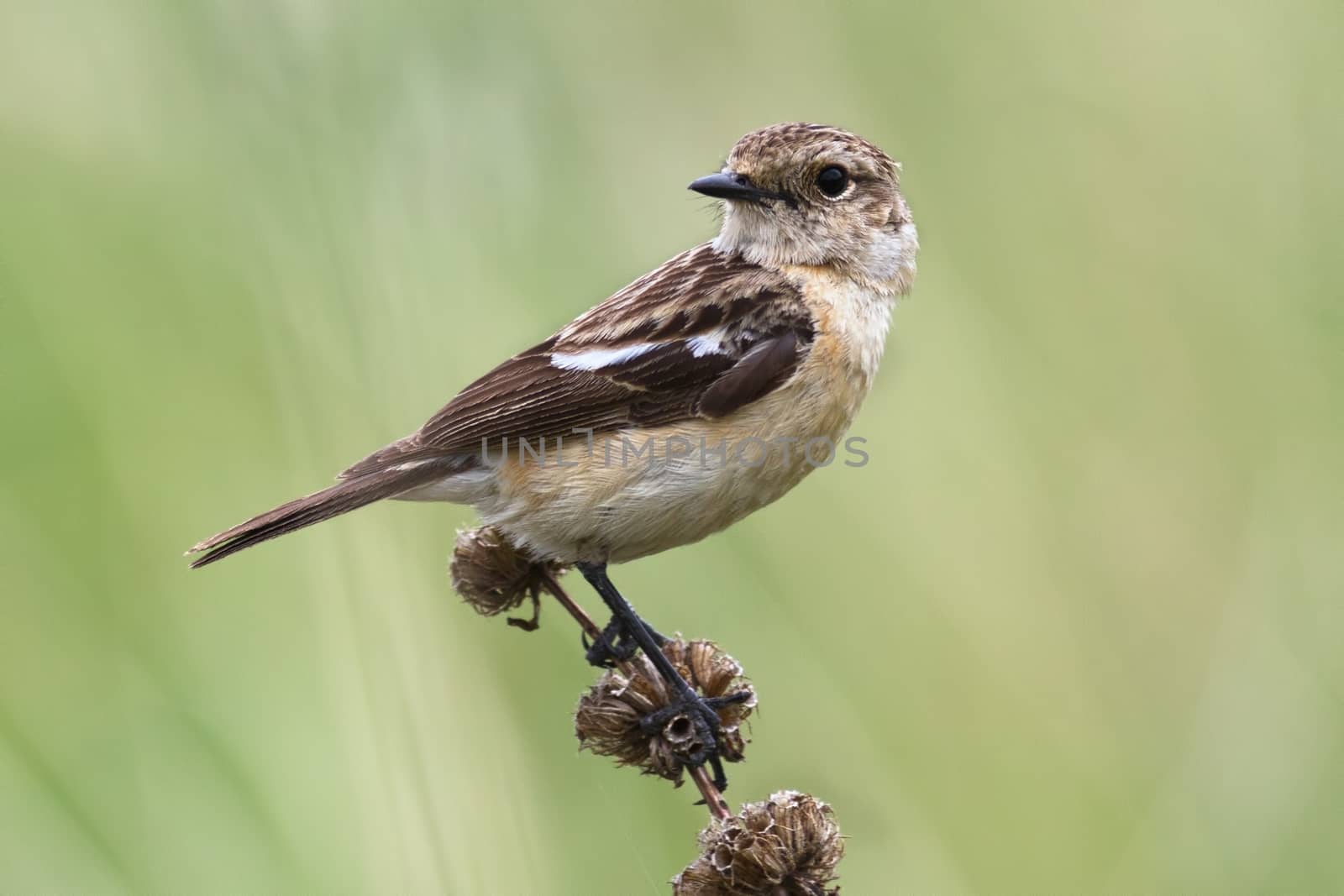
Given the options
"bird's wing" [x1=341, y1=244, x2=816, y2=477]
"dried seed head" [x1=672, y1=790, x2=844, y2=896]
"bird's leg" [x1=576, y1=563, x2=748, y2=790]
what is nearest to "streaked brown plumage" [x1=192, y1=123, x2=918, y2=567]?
"bird's wing" [x1=341, y1=244, x2=816, y2=477]

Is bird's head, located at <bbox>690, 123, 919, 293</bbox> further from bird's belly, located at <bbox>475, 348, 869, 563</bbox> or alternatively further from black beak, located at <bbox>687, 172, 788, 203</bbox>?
bird's belly, located at <bbox>475, 348, 869, 563</bbox>

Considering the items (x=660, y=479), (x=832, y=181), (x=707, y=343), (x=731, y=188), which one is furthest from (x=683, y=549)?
(x=832, y=181)

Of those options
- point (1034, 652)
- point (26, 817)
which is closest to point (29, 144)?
point (26, 817)

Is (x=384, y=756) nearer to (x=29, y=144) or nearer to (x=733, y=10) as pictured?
(x=29, y=144)

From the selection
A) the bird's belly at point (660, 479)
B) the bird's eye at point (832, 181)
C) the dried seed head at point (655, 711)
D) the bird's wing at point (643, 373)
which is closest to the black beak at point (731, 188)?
the bird's eye at point (832, 181)

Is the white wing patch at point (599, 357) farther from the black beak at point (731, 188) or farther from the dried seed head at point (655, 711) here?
the dried seed head at point (655, 711)
